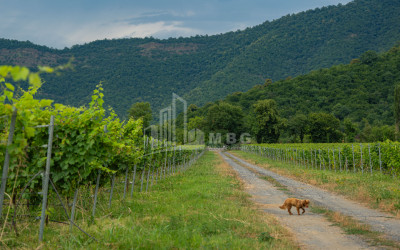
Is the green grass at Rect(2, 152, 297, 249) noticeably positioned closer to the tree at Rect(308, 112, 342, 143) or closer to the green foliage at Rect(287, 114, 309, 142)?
the tree at Rect(308, 112, 342, 143)

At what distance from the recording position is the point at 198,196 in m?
11.5

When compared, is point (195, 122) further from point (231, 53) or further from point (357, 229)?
point (357, 229)

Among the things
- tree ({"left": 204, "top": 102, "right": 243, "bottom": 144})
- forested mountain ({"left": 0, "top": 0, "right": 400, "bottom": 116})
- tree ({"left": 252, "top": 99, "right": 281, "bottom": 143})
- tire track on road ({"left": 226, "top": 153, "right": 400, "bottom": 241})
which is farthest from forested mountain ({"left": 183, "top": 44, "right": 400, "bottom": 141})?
tire track on road ({"left": 226, "top": 153, "right": 400, "bottom": 241})

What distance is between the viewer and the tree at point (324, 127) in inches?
3007

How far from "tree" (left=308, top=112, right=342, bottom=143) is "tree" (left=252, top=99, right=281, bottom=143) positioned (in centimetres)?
766

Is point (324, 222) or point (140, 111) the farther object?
point (140, 111)

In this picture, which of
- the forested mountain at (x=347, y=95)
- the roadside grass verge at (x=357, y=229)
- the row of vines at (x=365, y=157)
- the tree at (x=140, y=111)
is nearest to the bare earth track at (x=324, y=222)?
the roadside grass verge at (x=357, y=229)

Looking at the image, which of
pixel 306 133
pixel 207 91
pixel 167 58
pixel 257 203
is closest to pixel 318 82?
pixel 306 133

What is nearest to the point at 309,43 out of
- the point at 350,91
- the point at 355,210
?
the point at 350,91

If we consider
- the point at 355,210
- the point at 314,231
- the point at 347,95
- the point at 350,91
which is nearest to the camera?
the point at 314,231

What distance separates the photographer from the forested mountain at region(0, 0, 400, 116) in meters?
114

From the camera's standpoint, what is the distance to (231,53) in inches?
6122

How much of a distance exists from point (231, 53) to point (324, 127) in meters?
86.7

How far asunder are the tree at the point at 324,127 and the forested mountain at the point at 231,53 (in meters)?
40.8
